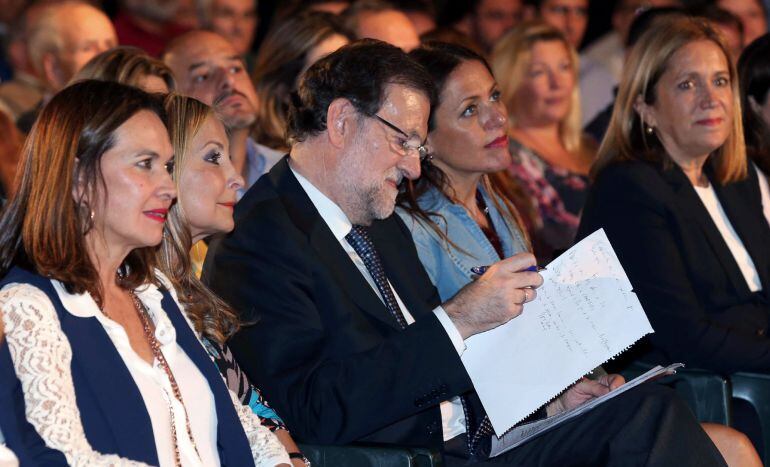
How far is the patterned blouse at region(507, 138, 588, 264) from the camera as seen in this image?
513 centimetres

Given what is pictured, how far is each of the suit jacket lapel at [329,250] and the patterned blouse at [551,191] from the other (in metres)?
2.05

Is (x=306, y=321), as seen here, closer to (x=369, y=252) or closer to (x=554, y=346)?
(x=369, y=252)

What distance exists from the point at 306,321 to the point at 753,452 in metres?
1.25

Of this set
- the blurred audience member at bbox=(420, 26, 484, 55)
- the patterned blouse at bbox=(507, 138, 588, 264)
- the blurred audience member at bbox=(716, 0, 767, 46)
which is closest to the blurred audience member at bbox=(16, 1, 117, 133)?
the blurred audience member at bbox=(420, 26, 484, 55)

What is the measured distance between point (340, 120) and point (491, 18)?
4.08 meters

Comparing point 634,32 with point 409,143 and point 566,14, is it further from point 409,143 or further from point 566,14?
point 409,143

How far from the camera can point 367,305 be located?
303 cm

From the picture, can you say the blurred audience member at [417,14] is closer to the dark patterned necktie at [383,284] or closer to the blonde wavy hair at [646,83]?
the blonde wavy hair at [646,83]

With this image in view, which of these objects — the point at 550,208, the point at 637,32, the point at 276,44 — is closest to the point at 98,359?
the point at 276,44

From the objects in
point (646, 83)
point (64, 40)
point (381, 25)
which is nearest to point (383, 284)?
point (646, 83)

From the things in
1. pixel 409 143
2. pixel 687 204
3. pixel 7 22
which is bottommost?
pixel 687 204

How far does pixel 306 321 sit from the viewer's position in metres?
2.92

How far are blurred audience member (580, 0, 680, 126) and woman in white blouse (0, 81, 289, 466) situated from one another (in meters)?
4.13

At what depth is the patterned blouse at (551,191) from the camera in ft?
16.8
